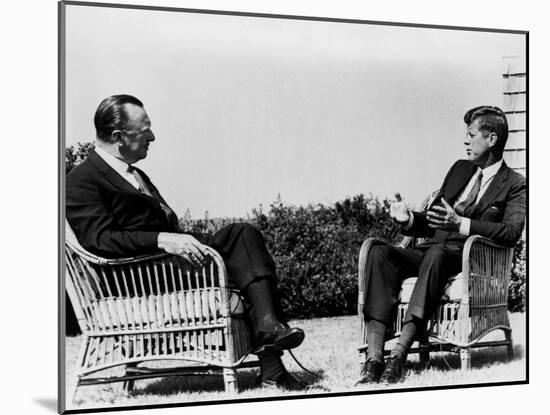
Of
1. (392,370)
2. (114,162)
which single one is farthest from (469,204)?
(114,162)

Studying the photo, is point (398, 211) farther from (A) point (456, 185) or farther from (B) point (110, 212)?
(B) point (110, 212)

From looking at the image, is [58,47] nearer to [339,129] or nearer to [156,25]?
[156,25]

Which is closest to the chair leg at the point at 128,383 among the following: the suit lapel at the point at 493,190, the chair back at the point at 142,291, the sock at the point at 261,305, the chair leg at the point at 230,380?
the chair back at the point at 142,291

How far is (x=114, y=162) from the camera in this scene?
6363 millimetres

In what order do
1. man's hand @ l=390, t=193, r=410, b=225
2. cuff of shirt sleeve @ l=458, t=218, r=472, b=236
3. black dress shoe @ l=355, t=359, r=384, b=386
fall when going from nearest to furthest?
1. black dress shoe @ l=355, t=359, r=384, b=386
2. man's hand @ l=390, t=193, r=410, b=225
3. cuff of shirt sleeve @ l=458, t=218, r=472, b=236

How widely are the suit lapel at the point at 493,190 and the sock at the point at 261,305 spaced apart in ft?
5.04

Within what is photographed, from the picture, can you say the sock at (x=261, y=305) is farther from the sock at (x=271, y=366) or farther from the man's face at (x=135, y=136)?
the man's face at (x=135, y=136)

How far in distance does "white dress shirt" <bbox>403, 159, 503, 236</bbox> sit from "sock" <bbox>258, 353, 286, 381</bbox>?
1227 millimetres

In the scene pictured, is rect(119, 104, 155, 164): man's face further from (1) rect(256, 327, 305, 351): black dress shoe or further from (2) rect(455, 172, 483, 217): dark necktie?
(2) rect(455, 172, 483, 217): dark necktie

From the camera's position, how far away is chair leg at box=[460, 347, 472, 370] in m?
7.14

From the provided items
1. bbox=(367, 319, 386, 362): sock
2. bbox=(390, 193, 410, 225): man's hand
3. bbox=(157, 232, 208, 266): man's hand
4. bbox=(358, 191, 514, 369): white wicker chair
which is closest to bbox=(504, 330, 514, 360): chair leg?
bbox=(358, 191, 514, 369): white wicker chair

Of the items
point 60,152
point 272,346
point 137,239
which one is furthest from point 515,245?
point 60,152

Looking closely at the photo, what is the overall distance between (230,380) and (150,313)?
64cm

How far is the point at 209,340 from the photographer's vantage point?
636 centimetres
